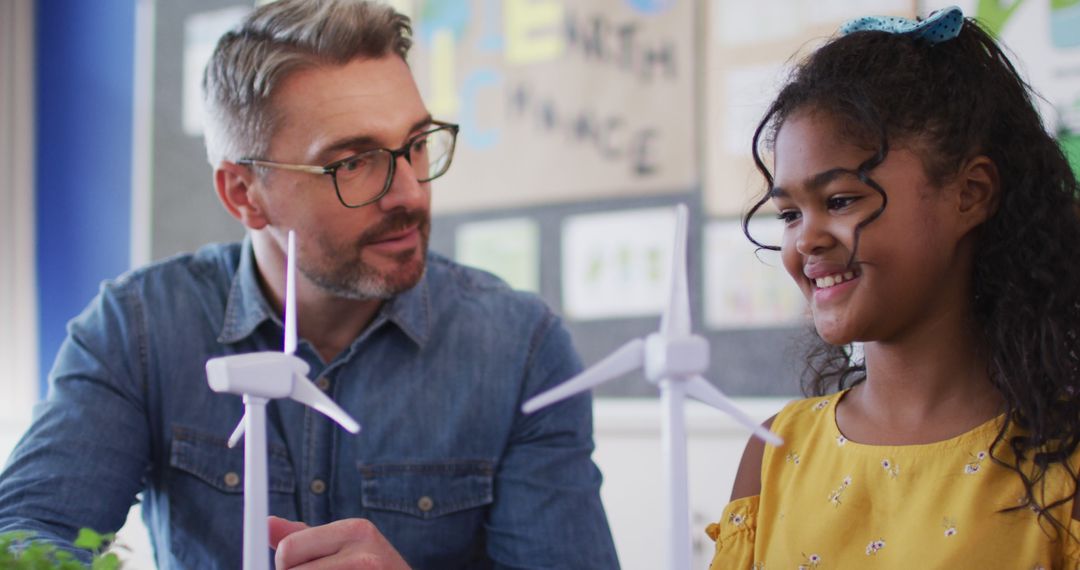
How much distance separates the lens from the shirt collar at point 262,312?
5.52 ft

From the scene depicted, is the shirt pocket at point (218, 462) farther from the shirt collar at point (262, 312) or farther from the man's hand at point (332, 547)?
the man's hand at point (332, 547)

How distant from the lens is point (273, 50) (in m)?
1.70

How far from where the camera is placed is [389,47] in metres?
1.74

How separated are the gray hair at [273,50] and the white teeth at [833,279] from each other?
2.85 feet

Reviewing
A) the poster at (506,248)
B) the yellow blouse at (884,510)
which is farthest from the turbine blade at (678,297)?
the poster at (506,248)

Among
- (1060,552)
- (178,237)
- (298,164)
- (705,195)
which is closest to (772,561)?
(1060,552)

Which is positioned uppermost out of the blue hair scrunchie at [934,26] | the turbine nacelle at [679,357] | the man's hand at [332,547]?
the blue hair scrunchie at [934,26]

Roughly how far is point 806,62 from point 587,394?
63 centimetres

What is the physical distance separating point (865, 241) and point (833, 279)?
0.07 metres

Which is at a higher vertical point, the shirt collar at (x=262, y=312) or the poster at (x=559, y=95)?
the poster at (x=559, y=95)

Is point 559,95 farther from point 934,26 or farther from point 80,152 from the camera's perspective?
point 80,152

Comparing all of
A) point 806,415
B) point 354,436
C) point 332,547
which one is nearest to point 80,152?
point 354,436

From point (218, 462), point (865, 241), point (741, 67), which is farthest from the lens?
point (741, 67)

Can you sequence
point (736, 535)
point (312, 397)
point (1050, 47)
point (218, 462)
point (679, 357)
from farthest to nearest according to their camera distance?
point (1050, 47) < point (218, 462) < point (736, 535) < point (312, 397) < point (679, 357)
